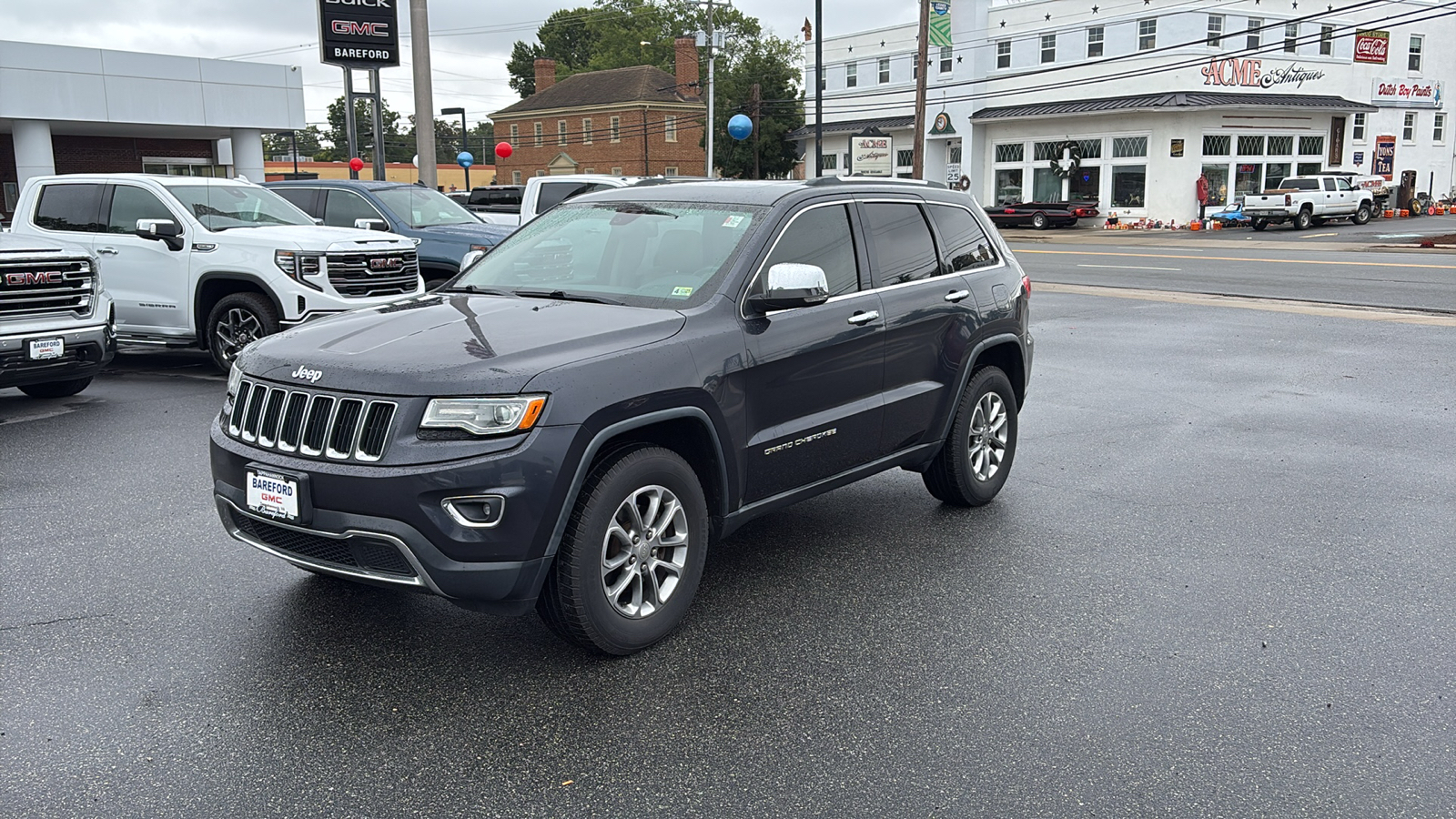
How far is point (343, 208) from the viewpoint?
48.2ft

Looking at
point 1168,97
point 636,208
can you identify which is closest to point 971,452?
point 636,208

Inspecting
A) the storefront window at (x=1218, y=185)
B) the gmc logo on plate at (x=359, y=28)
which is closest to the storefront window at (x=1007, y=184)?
the storefront window at (x=1218, y=185)

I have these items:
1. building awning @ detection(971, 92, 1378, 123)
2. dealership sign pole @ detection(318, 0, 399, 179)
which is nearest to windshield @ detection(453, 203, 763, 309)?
dealership sign pole @ detection(318, 0, 399, 179)

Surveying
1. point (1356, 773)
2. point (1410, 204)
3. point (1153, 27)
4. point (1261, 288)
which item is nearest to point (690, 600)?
point (1356, 773)

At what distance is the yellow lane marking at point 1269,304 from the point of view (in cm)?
1528

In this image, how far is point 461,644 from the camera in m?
4.65

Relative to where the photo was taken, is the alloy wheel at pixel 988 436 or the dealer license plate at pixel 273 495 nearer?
the dealer license plate at pixel 273 495

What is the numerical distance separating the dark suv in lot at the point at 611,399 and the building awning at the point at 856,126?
50.2 m

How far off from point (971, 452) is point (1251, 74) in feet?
148

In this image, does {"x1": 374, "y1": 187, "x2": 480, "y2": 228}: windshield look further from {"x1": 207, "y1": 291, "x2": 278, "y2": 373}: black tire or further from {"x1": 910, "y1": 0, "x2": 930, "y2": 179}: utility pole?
{"x1": 910, "y1": 0, "x2": 930, "y2": 179}: utility pole

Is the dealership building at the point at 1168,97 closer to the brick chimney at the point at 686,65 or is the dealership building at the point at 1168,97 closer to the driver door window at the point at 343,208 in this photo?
the brick chimney at the point at 686,65

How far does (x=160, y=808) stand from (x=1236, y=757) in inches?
128

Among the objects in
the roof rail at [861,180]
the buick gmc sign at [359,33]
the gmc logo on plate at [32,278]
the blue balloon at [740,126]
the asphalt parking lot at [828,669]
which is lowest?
the asphalt parking lot at [828,669]

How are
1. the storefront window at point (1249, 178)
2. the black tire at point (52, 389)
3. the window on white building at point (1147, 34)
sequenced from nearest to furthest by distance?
the black tire at point (52, 389), the window on white building at point (1147, 34), the storefront window at point (1249, 178)
